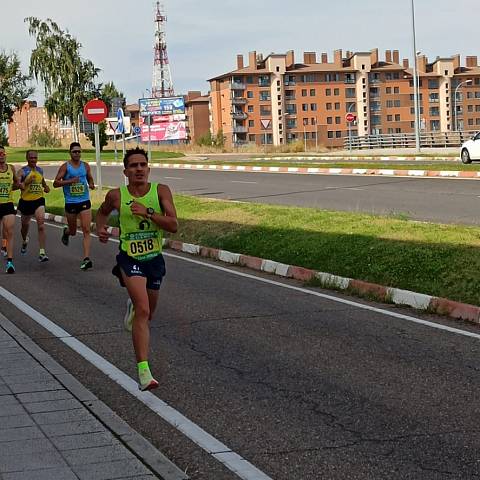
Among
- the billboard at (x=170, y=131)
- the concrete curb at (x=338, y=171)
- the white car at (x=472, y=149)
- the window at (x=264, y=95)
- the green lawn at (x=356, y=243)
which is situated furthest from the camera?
the window at (x=264, y=95)

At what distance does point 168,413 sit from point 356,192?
21.1m

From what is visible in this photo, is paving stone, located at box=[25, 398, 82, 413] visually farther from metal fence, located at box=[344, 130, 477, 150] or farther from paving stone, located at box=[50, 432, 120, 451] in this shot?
metal fence, located at box=[344, 130, 477, 150]

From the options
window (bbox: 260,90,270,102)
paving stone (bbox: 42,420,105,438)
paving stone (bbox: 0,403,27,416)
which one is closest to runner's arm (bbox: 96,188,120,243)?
paving stone (bbox: 0,403,27,416)

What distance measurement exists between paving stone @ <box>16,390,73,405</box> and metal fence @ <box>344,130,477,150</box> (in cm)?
5812

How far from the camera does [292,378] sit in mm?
7078

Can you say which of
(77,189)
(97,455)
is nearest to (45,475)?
(97,455)

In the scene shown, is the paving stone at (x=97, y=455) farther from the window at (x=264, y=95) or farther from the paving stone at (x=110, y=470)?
the window at (x=264, y=95)

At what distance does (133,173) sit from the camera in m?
6.98

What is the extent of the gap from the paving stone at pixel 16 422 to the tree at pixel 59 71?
86071mm

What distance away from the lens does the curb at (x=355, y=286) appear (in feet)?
32.6

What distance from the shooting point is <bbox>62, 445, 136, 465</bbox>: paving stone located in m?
4.89

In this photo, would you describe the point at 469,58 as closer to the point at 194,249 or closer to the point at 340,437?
the point at 194,249

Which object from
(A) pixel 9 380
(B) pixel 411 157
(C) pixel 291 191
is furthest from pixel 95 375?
(B) pixel 411 157

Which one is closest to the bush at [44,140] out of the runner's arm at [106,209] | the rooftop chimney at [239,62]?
the rooftop chimney at [239,62]
